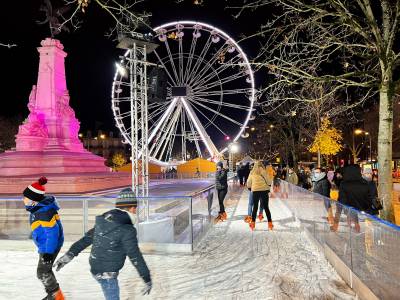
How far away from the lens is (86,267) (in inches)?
279

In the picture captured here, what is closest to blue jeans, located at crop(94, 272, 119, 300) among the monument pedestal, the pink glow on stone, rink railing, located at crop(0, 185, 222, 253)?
rink railing, located at crop(0, 185, 222, 253)

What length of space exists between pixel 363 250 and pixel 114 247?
9.33ft

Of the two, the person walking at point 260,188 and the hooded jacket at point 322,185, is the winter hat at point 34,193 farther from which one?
the hooded jacket at point 322,185

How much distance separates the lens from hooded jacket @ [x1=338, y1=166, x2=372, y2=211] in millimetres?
6863

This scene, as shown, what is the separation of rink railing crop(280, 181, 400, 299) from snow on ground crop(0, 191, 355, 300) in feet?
0.82

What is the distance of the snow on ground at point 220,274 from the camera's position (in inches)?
215

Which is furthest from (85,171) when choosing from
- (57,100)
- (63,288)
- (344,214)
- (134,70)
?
(344,214)

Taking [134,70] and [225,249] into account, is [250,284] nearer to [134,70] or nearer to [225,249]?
[225,249]

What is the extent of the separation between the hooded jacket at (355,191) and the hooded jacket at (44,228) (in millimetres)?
4555

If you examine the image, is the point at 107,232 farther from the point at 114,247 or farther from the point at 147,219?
the point at 147,219

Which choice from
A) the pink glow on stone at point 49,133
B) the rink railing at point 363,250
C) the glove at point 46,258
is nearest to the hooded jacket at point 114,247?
the glove at point 46,258

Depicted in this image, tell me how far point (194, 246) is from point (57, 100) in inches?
541

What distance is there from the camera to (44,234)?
15.5 ft

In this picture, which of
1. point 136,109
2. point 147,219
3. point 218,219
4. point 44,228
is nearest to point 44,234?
point 44,228
